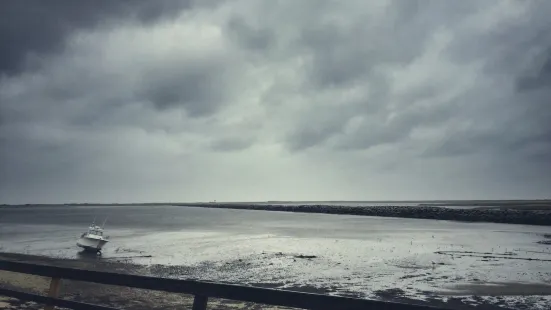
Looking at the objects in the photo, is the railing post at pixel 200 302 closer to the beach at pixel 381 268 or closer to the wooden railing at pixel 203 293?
the wooden railing at pixel 203 293

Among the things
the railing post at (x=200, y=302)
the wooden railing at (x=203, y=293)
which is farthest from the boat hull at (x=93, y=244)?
the railing post at (x=200, y=302)

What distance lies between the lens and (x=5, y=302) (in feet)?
42.5

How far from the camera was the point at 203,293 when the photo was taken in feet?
14.0

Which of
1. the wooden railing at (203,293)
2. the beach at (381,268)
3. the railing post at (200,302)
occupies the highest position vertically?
the wooden railing at (203,293)

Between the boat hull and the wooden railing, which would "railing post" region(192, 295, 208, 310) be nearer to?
the wooden railing

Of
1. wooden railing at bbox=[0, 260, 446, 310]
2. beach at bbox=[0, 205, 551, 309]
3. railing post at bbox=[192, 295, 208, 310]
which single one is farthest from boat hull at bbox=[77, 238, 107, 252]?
railing post at bbox=[192, 295, 208, 310]

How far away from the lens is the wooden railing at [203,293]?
3568mm

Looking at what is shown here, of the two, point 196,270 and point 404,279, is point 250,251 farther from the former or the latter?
point 404,279

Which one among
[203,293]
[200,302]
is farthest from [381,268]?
[203,293]

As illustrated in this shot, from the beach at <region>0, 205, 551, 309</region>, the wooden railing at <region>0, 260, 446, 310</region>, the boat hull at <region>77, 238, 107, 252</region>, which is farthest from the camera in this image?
the boat hull at <region>77, 238, 107, 252</region>

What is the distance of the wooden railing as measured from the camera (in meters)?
3.57

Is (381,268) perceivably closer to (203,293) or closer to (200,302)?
(200,302)

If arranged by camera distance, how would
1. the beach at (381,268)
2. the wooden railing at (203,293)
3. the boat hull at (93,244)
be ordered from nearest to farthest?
1. the wooden railing at (203,293)
2. the beach at (381,268)
3. the boat hull at (93,244)

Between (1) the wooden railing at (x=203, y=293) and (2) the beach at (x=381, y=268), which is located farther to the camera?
(2) the beach at (x=381, y=268)
